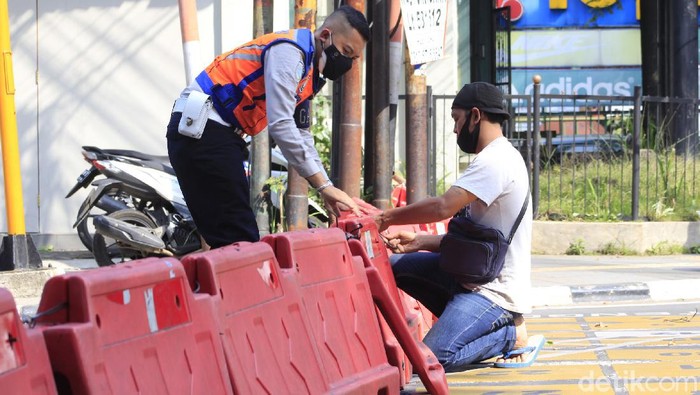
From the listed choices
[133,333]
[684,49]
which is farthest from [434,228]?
[684,49]

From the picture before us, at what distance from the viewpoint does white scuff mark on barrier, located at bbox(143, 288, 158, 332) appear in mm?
3605

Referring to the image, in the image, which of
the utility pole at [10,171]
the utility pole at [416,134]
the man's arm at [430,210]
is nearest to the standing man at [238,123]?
the man's arm at [430,210]

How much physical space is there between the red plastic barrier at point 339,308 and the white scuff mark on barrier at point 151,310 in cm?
106

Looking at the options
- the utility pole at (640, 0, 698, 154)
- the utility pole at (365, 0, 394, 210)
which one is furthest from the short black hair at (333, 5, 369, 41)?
the utility pole at (640, 0, 698, 154)

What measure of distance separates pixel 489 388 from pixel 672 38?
34.5ft

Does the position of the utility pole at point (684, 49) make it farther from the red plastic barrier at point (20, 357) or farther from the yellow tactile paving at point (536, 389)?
the red plastic barrier at point (20, 357)

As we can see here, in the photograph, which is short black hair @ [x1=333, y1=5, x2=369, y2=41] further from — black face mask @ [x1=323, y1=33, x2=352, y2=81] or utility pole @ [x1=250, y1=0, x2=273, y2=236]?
utility pole @ [x1=250, y1=0, x2=273, y2=236]

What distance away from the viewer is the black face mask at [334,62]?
5.64 metres

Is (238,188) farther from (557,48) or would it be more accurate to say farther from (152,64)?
(557,48)

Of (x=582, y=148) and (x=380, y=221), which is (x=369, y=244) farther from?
(x=582, y=148)

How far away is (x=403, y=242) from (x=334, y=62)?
45.0 inches

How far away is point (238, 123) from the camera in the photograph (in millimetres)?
5637

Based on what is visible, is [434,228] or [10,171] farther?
[10,171]

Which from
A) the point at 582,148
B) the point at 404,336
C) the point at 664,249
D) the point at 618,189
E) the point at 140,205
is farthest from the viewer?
the point at 582,148
